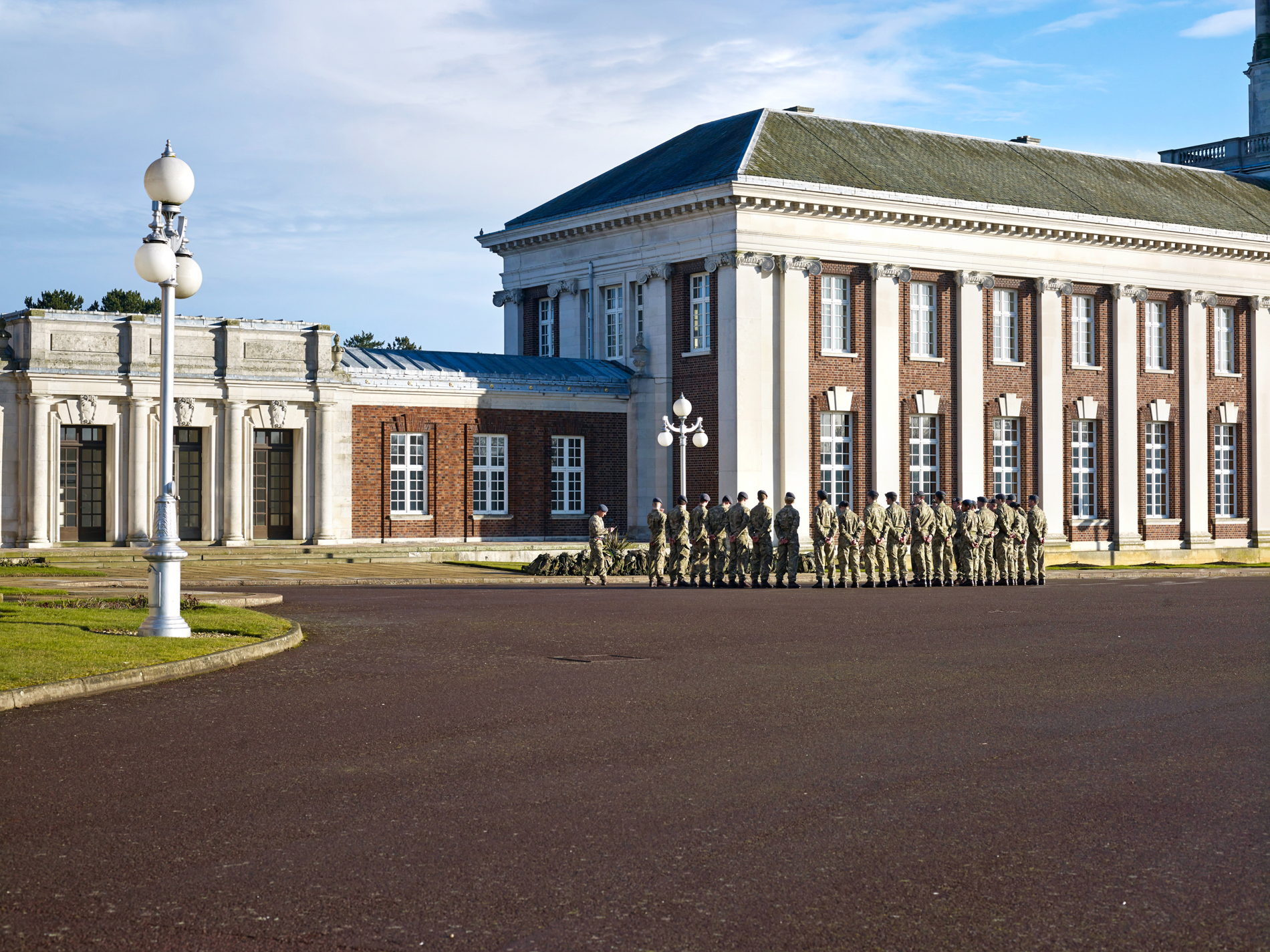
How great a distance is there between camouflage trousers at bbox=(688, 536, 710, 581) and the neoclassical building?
1118 centimetres

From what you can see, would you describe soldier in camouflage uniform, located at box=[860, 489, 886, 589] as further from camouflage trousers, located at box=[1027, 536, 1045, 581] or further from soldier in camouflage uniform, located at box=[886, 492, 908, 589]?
camouflage trousers, located at box=[1027, 536, 1045, 581]

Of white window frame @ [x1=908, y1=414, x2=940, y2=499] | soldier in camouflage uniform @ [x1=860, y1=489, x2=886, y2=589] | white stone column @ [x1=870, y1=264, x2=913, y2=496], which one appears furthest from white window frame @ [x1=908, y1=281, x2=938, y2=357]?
soldier in camouflage uniform @ [x1=860, y1=489, x2=886, y2=589]

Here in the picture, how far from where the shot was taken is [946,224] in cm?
4281

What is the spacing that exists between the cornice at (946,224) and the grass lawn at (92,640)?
24.4 metres

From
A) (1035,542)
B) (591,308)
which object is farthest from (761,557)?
(591,308)

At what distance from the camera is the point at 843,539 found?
29.2 m

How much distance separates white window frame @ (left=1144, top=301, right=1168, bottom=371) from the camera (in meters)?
47.8

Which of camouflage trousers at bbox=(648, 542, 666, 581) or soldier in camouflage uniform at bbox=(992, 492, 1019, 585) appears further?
soldier in camouflage uniform at bbox=(992, 492, 1019, 585)

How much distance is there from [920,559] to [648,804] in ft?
75.4

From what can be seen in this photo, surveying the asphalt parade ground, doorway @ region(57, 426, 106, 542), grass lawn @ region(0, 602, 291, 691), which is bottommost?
the asphalt parade ground

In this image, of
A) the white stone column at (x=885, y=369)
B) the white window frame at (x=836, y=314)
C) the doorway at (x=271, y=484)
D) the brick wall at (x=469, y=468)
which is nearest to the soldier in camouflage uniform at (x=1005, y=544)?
the white stone column at (x=885, y=369)

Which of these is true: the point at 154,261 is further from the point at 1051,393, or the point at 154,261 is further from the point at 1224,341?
the point at 1224,341

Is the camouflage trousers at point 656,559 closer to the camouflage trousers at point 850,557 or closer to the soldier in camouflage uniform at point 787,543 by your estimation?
the soldier in camouflage uniform at point 787,543

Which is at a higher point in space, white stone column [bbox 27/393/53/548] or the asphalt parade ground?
white stone column [bbox 27/393/53/548]
